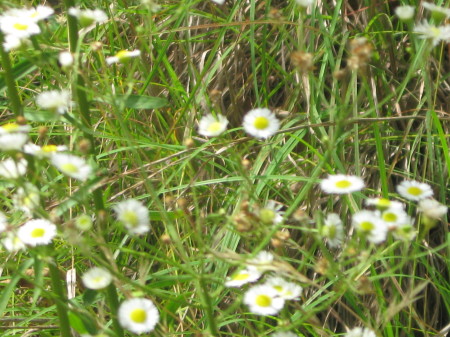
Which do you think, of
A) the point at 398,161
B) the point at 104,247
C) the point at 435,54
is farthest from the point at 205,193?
the point at 104,247

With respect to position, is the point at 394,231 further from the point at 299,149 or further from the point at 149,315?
the point at 299,149

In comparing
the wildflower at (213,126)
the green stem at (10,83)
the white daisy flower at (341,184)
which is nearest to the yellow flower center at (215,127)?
the wildflower at (213,126)

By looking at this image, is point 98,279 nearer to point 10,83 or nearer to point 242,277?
point 242,277

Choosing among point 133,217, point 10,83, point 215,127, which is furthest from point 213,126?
point 10,83

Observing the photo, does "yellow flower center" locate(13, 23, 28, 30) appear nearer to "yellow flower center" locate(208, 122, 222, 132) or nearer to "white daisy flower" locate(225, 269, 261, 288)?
"yellow flower center" locate(208, 122, 222, 132)

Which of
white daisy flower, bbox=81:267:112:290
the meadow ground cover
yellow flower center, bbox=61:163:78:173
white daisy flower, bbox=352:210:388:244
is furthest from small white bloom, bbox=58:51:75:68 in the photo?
white daisy flower, bbox=352:210:388:244
